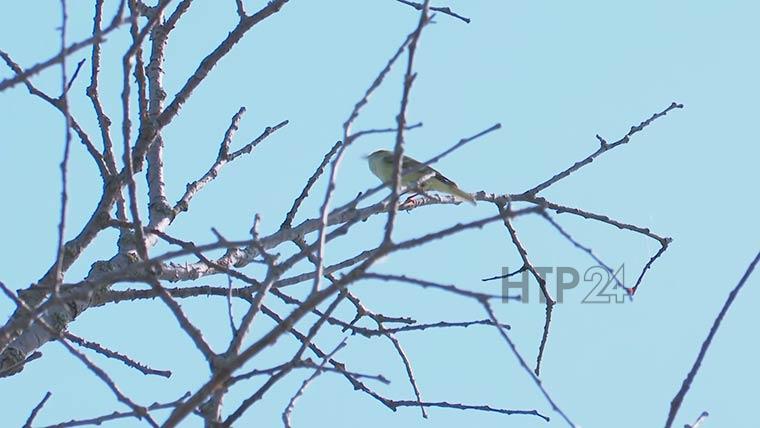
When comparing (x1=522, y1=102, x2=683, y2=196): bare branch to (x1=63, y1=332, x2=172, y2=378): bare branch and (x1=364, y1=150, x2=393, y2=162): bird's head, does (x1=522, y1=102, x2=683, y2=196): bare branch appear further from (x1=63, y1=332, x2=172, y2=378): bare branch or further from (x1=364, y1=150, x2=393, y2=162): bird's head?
(x1=364, y1=150, x2=393, y2=162): bird's head

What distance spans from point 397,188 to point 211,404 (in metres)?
0.70

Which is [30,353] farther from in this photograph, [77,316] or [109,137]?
[109,137]

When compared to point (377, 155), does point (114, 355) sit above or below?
below

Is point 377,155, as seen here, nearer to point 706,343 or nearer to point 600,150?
point 600,150

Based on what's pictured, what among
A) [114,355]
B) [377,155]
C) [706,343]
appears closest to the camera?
[706,343]

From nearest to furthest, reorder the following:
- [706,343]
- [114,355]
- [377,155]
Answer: [706,343]
[114,355]
[377,155]

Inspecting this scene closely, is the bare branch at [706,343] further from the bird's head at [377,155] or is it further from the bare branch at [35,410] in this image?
the bird's head at [377,155]

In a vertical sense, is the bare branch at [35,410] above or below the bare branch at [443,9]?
below

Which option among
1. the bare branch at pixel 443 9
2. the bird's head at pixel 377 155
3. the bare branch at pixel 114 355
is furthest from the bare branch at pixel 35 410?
the bird's head at pixel 377 155

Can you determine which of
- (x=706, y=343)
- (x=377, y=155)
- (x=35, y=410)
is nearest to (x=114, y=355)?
(x=35, y=410)

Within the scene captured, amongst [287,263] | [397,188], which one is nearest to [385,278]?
[397,188]

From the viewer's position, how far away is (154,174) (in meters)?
3.92

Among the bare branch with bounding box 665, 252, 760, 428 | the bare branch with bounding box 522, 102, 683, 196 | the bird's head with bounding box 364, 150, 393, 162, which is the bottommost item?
the bare branch with bounding box 665, 252, 760, 428

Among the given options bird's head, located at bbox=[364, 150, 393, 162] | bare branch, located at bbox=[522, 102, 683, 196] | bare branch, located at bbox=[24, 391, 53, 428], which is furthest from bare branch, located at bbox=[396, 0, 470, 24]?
bird's head, located at bbox=[364, 150, 393, 162]
